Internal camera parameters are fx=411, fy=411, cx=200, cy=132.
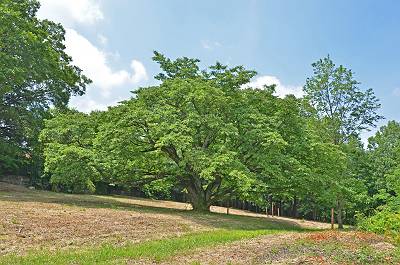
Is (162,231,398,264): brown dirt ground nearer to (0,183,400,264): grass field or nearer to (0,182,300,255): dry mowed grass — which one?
(0,183,400,264): grass field

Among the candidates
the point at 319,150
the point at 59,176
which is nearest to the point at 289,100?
the point at 319,150

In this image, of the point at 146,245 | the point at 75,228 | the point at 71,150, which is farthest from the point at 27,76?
the point at 146,245

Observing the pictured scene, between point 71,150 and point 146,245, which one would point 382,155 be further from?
point 146,245

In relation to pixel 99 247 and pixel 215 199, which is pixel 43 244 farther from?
pixel 215 199

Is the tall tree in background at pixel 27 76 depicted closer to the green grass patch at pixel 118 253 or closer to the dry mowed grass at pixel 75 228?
the dry mowed grass at pixel 75 228

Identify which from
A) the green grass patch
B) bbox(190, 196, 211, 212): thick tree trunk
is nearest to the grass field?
the green grass patch

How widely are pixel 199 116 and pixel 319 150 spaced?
8267 millimetres

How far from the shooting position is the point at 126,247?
12570mm

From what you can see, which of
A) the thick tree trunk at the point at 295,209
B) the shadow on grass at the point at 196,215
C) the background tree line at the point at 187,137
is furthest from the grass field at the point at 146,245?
the thick tree trunk at the point at 295,209

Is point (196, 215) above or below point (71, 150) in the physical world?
below

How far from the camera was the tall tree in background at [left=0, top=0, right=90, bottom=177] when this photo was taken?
27.6 metres

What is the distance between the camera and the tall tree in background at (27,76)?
Answer: 27.6m

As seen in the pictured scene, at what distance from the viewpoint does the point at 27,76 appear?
2923 cm

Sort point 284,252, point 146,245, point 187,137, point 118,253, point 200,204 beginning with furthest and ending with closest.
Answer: point 200,204, point 187,137, point 146,245, point 284,252, point 118,253
